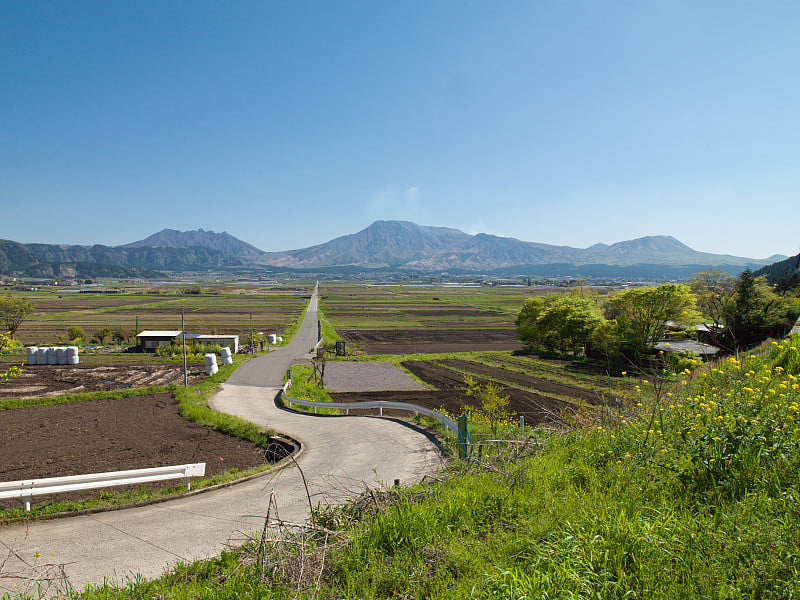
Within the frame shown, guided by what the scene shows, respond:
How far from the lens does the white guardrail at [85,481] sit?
9039mm

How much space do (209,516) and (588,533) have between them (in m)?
7.70

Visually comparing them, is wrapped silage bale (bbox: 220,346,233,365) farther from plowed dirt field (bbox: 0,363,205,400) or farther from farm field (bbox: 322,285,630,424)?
farm field (bbox: 322,285,630,424)

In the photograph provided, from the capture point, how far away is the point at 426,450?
13.0 m

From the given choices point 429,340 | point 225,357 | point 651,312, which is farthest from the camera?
point 429,340

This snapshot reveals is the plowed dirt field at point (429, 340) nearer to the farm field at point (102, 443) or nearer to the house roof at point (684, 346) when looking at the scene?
the house roof at point (684, 346)

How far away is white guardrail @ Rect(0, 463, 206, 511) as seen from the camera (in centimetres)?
904

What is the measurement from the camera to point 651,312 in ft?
140

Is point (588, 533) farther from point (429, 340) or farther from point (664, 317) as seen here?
point (429, 340)

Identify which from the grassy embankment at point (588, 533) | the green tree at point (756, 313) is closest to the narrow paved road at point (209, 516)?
the grassy embankment at point (588, 533)

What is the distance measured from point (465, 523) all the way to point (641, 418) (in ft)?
14.4

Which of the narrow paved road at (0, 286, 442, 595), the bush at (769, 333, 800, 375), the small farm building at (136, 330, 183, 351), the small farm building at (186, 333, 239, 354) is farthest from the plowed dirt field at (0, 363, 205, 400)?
the bush at (769, 333, 800, 375)

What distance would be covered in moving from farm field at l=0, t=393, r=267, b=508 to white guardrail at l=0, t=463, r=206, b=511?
484mm

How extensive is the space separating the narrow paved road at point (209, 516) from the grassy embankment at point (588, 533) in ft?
2.42

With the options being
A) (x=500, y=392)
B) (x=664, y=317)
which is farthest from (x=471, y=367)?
(x=664, y=317)
